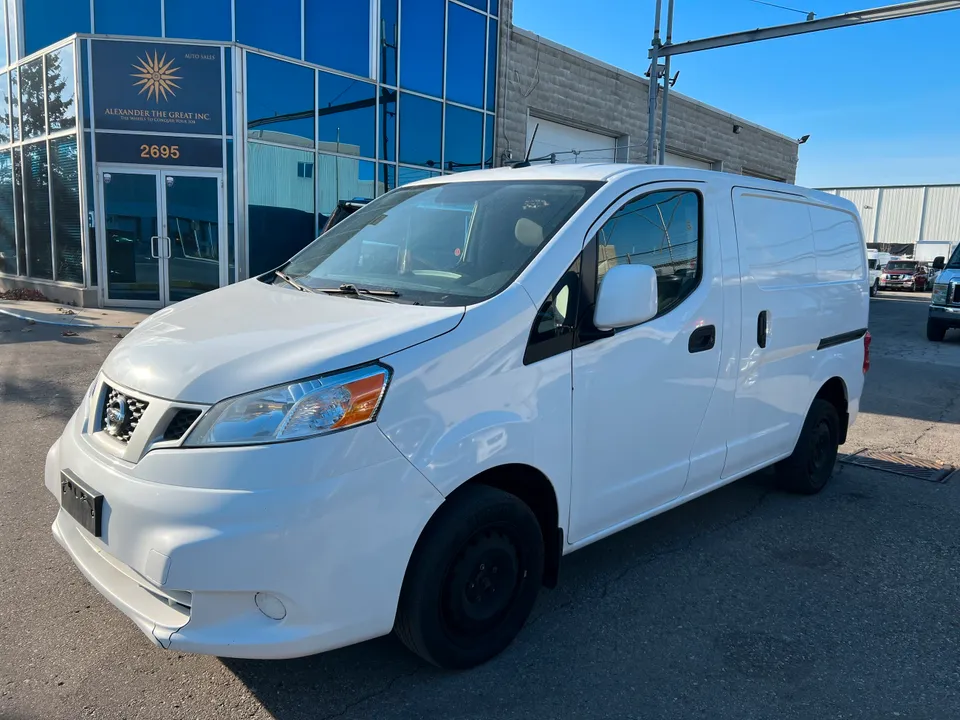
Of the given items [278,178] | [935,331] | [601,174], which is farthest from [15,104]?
[935,331]

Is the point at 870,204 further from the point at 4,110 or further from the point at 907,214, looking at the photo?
the point at 4,110

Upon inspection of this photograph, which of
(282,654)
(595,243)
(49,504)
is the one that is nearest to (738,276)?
(595,243)

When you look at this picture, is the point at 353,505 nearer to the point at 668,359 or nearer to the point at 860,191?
the point at 668,359

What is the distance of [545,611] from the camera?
3.46 m

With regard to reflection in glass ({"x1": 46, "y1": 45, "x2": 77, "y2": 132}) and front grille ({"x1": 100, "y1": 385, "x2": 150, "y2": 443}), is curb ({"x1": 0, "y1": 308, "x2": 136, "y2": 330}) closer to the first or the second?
reflection in glass ({"x1": 46, "y1": 45, "x2": 77, "y2": 132})

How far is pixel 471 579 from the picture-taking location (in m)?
2.86

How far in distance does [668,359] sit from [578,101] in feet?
67.7

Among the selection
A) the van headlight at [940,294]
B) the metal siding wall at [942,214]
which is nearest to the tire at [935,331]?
the van headlight at [940,294]

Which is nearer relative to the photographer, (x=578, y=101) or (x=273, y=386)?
(x=273, y=386)

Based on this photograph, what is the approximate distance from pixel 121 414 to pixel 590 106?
22.3 metres

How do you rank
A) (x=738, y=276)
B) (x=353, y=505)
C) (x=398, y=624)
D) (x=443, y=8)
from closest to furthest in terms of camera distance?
(x=353, y=505), (x=398, y=624), (x=738, y=276), (x=443, y=8)

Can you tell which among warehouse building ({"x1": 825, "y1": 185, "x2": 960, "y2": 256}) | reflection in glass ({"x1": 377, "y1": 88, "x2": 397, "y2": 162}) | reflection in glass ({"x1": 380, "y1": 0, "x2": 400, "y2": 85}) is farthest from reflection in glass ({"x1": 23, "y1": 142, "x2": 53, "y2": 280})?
warehouse building ({"x1": 825, "y1": 185, "x2": 960, "y2": 256})

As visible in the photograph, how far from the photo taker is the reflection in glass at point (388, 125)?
1712 centimetres

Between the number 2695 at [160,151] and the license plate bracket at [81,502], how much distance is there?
1279 cm
